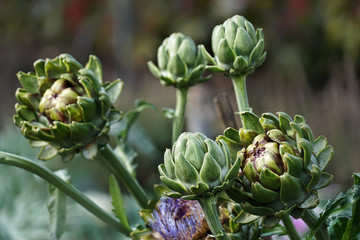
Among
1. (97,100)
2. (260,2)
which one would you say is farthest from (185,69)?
(260,2)

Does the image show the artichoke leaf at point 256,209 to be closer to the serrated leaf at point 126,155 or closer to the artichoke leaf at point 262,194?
the artichoke leaf at point 262,194

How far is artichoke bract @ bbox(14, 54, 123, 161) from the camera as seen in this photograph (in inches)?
14.8

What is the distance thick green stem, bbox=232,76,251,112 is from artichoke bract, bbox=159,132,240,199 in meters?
0.08

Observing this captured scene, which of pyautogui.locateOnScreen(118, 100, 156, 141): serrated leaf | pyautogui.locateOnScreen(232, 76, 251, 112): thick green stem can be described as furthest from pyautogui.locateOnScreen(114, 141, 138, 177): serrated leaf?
pyautogui.locateOnScreen(232, 76, 251, 112): thick green stem

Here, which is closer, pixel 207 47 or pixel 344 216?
pixel 344 216

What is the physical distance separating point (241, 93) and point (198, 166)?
10 cm

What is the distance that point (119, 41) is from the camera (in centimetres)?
361

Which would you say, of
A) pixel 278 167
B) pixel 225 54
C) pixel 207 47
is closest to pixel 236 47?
pixel 225 54

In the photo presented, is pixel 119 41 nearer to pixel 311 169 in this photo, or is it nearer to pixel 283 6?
pixel 283 6

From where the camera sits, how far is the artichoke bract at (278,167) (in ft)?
0.94

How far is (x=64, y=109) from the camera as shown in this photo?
383 millimetres

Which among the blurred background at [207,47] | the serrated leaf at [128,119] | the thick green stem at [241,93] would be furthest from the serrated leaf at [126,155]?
the blurred background at [207,47]

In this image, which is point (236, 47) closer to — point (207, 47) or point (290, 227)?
point (290, 227)

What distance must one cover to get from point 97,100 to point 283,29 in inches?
124
